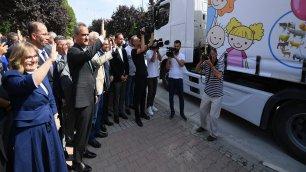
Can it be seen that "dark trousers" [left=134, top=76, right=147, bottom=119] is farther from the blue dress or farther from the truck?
the blue dress

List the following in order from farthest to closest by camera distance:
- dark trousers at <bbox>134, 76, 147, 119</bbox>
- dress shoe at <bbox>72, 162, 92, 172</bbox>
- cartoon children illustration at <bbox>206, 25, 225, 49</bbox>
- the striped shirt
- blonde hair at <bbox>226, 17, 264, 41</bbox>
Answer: dark trousers at <bbox>134, 76, 147, 119</bbox> → cartoon children illustration at <bbox>206, 25, 225, 49</bbox> → the striped shirt → blonde hair at <bbox>226, 17, 264, 41</bbox> → dress shoe at <bbox>72, 162, 92, 172</bbox>

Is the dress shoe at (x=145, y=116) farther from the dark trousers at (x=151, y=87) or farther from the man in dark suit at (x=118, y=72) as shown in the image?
the man in dark suit at (x=118, y=72)

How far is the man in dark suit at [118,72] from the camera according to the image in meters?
6.79

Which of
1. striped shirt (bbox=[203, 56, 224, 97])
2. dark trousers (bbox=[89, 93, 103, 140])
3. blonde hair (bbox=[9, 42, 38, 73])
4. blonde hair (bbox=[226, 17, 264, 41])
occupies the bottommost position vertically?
dark trousers (bbox=[89, 93, 103, 140])

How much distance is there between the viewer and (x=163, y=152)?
216 inches

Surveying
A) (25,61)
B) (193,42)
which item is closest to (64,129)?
(25,61)

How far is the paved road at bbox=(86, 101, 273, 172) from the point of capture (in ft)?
16.2

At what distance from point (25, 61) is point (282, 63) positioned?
390cm

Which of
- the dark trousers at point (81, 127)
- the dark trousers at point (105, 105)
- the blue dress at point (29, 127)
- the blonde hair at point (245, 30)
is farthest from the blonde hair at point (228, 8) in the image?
the blue dress at point (29, 127)

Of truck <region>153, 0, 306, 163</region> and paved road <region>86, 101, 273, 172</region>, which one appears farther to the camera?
truck <region>153, 0, 306, 163</region>

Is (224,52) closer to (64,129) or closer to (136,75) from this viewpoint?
(136,75)

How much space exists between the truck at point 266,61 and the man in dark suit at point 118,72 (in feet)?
6.32

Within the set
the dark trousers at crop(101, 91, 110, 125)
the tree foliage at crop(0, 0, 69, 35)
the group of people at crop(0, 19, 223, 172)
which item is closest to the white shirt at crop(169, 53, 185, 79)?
the group of people at crop(0, 19, 223, 172)

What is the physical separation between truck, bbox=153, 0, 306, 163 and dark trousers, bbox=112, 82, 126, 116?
2.16 meters
